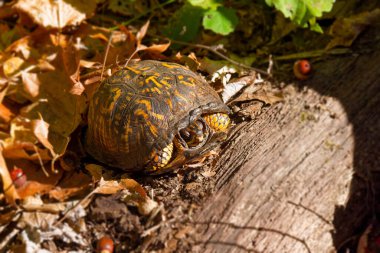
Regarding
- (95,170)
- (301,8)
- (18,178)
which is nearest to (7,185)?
(18,178)

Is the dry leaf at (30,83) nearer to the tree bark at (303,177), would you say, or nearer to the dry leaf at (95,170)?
the dry leaf at (95,170)

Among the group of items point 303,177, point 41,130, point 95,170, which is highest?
point 303,177

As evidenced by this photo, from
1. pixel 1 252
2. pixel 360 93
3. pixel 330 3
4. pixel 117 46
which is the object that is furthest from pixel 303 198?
pixel 117 46

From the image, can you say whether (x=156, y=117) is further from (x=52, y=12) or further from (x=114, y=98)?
(x=52, y=12)

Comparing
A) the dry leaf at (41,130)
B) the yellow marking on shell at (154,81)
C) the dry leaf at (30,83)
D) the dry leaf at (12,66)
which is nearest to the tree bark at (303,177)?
the yellow marking on shell at (154,81)

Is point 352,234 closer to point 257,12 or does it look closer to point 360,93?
point 360,93

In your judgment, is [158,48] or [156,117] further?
[158,48]

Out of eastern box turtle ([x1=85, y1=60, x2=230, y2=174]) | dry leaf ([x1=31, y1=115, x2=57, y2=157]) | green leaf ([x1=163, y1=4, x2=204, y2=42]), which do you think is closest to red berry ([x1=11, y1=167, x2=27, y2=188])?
dry leaf ([x1=31, y1=115, x2=57, y2=157])
